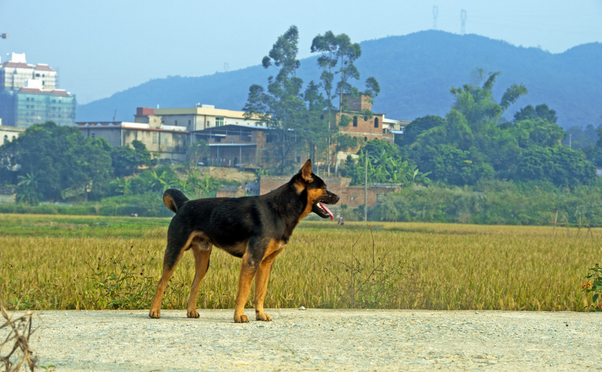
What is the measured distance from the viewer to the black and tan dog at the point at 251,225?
7.90 m

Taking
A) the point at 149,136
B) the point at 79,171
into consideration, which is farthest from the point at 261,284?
the point at 149,136

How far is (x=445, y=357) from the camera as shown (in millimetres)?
6410

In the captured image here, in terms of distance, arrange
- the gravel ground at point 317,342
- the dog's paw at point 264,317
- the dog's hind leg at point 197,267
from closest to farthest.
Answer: the gravel ground at point 317,342, the dog's paw at point 264,317, the dog's hind leg at point 197,267

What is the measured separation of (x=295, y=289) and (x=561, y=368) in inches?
212

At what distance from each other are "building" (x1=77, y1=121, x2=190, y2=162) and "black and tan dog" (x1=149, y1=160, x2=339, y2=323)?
269ft

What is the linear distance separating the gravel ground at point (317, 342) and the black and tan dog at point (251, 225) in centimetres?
66

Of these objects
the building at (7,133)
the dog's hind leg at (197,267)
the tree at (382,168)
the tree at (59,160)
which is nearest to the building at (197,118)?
the building at (7,133)

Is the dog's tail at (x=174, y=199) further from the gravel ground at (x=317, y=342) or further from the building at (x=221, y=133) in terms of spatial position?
the building at (x=221, y=133)

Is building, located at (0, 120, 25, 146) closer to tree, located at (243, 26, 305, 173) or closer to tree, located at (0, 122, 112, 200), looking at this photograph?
tree, located at (0, 122, 112, 200)

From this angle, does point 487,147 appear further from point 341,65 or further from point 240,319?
point 240,319

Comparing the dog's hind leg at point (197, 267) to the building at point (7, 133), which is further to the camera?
the building at point (7, 133)

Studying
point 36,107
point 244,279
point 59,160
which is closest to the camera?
point 244,279

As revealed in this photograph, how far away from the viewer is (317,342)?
6.94 meters

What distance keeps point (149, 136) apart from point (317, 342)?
8620cm
